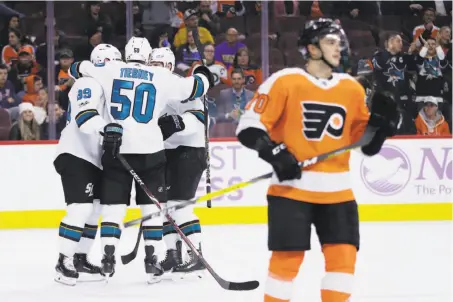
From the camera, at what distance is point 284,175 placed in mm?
3045

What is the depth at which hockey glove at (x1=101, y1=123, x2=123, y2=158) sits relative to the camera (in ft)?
14.5

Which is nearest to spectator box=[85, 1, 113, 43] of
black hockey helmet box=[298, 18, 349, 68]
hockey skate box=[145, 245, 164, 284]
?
hockey skate box=[145, 245, 164, 284]

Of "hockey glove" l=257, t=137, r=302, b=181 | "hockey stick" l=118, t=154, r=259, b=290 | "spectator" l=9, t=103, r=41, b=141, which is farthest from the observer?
"spectator" l=9, t=103, r=41, b=141

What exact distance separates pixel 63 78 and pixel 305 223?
5082 millimetres

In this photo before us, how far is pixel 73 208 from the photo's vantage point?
4.72 meters

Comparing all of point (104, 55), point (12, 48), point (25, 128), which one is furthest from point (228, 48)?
point (104, 55)

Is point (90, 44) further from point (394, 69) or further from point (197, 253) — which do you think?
point (197, 253)

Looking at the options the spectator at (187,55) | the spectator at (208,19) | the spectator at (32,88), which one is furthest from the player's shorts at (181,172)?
the spectator at (208,19)

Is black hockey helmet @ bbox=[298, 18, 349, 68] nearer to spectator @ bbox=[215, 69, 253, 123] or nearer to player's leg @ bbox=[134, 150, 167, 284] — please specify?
player's leg @ bbox=[134, 150, 167, 284]

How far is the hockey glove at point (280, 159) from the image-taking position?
303 cm

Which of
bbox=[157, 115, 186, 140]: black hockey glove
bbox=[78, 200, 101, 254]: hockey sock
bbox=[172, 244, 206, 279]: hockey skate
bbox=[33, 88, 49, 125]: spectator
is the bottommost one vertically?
bbox=[172, 244, 206, 279]: hockey skate

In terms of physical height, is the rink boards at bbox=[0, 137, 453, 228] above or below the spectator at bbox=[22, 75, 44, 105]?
below

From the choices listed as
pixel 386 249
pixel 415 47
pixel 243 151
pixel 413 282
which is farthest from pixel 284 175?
pixel 415 47

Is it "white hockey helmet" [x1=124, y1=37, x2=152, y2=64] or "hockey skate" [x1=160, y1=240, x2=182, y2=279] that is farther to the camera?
"hockey skate" [x1=160, y1=240, x2=182, y2=279]
